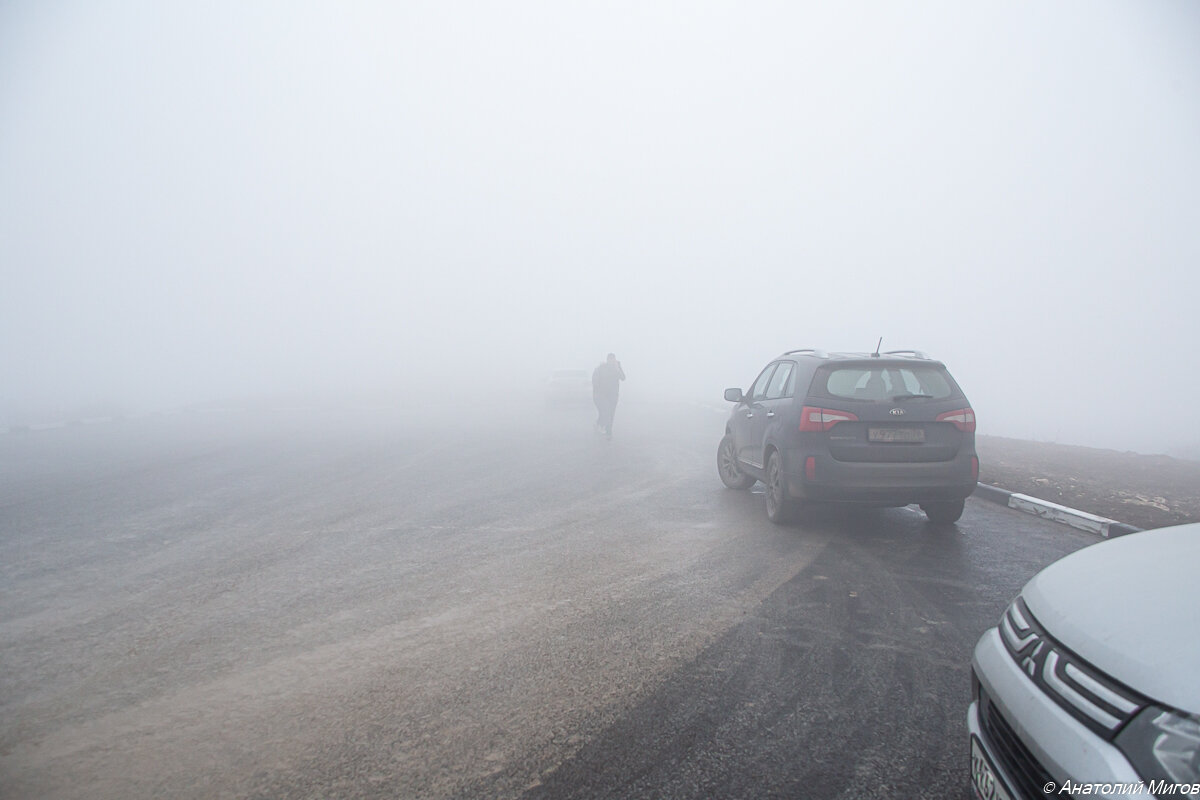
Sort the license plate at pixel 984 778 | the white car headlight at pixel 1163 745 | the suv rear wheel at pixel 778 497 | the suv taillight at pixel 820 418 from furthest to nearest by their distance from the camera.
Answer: the suv rear wheel at pixel 778 497, the suv taillight at pixel 820 418, the license plate at pixel 984 778, the white car headlight at pixel 1163 745

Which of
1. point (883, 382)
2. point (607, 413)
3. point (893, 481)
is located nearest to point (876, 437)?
point (893, 481)

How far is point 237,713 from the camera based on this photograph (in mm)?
3318

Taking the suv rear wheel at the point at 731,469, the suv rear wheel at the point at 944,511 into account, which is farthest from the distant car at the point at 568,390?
the suv rear wheel at the point at 944,511

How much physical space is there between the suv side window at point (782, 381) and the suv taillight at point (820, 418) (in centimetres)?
58

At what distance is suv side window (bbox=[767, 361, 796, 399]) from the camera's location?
7.14m

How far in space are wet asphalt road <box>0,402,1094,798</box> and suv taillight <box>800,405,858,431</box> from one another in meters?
1.06

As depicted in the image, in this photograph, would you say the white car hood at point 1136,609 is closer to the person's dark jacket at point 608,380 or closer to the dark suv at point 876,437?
the dark suv at point 876,437

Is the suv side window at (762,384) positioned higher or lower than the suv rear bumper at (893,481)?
higher

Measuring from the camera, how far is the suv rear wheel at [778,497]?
6.63 m

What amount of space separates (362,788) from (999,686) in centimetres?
235

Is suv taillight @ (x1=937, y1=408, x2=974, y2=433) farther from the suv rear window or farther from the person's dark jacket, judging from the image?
the person's dark jacket

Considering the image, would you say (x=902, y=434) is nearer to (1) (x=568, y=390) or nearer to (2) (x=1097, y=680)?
(2) (x=1097, y=680)

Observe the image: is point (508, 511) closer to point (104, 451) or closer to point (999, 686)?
point (999, 686)

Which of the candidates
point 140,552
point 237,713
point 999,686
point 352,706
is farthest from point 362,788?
point 140,552
